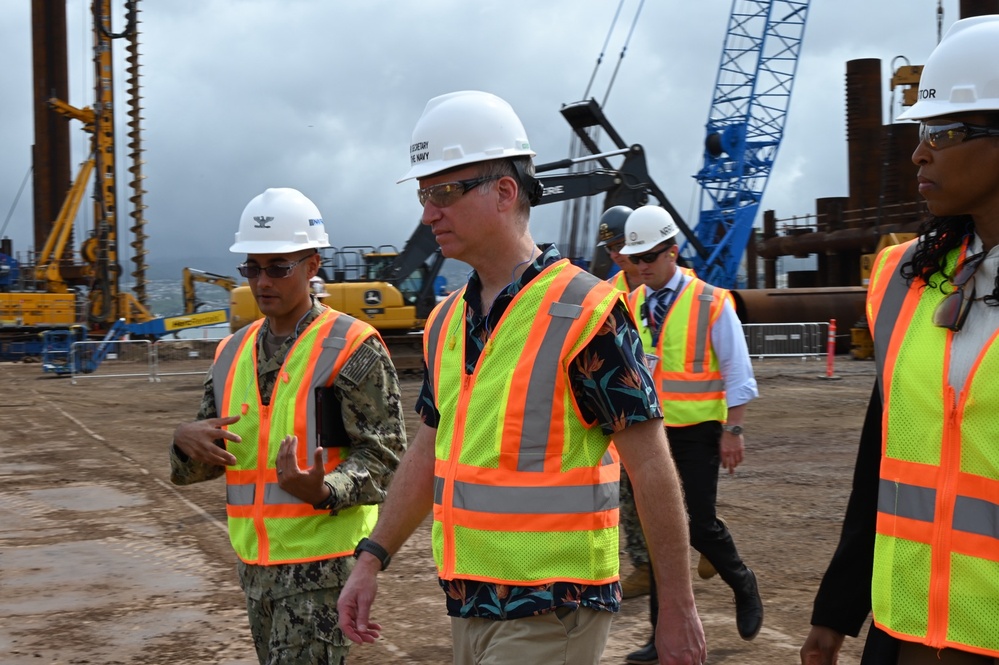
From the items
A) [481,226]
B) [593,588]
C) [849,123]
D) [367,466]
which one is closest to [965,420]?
[593,588]

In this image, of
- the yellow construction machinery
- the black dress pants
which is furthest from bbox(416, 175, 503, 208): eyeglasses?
the yellow construction machinery

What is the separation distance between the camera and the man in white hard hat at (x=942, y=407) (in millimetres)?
2174

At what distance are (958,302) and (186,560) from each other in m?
6.34

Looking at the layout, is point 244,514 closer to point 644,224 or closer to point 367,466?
point 367,466

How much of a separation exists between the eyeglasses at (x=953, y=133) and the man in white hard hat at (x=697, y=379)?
10.5 ft

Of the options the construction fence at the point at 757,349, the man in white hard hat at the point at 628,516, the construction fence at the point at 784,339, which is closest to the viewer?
the man in white hard hat at the point at 628,516

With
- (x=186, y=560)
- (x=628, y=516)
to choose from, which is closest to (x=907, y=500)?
(x=628, y=516)

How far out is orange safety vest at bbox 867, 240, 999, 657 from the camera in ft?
7.09

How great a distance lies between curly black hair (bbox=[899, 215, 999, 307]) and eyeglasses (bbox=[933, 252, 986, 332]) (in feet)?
0.15

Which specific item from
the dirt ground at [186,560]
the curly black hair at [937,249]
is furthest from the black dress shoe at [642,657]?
the curly black hair at [937,249]

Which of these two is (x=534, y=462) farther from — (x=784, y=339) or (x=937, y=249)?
(x=784, y=339)

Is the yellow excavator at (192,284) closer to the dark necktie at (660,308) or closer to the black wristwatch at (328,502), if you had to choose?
the dark necktie at (660,308)

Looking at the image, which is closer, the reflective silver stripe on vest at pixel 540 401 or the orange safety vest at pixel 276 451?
the reflective silver stripe on vest at pixel 540 401

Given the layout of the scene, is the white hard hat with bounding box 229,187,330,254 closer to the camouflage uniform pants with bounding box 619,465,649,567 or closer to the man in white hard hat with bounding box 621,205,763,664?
the man in white hard hat with bounding box 621,205,763,664
